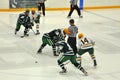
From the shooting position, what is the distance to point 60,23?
17828mm

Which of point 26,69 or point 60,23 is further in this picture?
point 60,23

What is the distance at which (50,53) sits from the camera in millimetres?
12492

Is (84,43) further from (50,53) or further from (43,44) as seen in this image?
(50,53)

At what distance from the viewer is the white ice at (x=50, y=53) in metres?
10.3

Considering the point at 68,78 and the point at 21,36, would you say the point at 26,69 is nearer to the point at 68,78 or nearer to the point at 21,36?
the point at 68,78

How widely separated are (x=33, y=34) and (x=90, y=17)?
5539 millimetres

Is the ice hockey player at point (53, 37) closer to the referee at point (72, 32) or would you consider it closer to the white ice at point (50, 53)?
the referee at point (72, 32)

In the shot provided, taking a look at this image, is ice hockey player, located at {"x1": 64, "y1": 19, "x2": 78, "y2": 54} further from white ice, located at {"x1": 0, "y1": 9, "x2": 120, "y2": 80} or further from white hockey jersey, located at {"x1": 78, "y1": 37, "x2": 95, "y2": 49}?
white ice, located at {"x1": 0, "y1": 9, "x2": 120, "y2": 80}

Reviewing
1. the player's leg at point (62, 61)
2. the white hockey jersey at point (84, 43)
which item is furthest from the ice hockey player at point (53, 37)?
the player's leg at point (62, 61)

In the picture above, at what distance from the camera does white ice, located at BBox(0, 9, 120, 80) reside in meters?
10.3

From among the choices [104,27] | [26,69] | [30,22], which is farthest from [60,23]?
[26,69]

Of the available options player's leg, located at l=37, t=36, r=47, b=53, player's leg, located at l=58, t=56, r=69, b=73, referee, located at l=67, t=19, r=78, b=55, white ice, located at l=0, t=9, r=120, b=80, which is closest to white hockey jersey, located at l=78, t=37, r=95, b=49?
referee, located at l=67, t=19, r=78, b=55

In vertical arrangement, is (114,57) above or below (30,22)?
below

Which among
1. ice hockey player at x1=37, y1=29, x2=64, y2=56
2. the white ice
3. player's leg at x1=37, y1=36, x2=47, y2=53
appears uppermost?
ice hockey player at x1=37, y1=29, x2=64, y2=56
